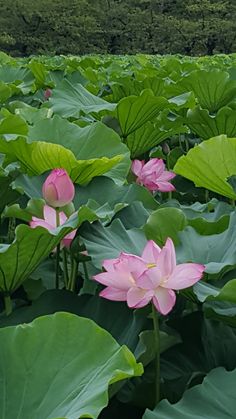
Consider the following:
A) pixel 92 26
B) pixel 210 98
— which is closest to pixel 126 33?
pixel 92 26

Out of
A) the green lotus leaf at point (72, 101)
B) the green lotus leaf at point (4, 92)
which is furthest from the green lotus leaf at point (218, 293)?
the green lotus leaf at point (4, 92)

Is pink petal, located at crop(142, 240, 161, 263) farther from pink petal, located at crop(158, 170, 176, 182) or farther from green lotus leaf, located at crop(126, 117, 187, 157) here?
green lotus leaf, located at crop(126, 117, 187, 157)

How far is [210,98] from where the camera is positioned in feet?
6.08

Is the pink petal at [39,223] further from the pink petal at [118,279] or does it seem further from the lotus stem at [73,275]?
the pink petal at [118,279]

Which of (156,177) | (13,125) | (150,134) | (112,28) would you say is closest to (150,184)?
(156,177)

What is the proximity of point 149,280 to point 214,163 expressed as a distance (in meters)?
0.47

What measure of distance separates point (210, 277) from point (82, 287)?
0.22m

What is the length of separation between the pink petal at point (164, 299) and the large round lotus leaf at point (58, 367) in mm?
75

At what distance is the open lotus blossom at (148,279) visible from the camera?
0.61m

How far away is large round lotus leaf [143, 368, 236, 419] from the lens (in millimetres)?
546

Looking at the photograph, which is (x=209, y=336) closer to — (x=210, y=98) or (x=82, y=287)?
(x=82, y=287)

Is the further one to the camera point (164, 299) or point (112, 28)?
point (112, 28)

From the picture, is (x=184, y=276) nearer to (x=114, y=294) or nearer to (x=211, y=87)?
(x=114, y=294)

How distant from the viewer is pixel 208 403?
559mm
